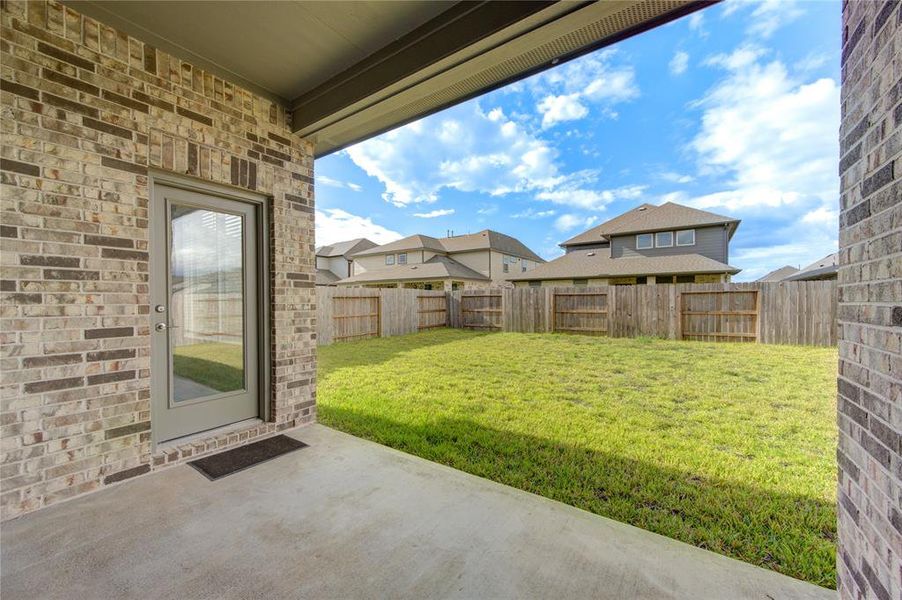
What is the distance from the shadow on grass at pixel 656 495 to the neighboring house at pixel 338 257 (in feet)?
93.3

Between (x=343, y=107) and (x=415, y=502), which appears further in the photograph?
(x=343, y=107)

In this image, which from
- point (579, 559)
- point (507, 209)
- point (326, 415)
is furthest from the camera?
point (507, 209)

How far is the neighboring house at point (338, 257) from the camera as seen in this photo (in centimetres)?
3069

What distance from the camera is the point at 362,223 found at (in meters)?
36.1

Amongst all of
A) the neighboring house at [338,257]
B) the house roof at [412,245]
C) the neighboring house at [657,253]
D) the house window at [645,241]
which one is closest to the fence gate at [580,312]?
the neighboring house at [657,253]

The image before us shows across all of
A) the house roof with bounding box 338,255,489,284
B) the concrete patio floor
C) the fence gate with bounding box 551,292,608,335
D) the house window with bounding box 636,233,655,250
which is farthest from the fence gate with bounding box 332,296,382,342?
the house window with bounding box 636,233,655,250

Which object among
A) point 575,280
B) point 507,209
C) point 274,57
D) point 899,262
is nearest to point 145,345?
point 274,57

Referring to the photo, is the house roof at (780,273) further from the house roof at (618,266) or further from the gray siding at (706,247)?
the house roof at (618,266)

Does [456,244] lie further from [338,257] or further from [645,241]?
[645,241]

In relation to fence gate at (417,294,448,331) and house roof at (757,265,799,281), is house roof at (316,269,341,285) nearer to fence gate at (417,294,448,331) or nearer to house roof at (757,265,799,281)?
fence gate at (417,294,448,331)

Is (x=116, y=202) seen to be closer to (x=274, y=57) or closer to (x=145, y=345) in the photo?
(x=145, y=345)

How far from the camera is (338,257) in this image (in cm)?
3120

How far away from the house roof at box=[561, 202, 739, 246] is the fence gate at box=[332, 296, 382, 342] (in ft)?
41.7

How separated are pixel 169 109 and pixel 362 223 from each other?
3477 centimetres
